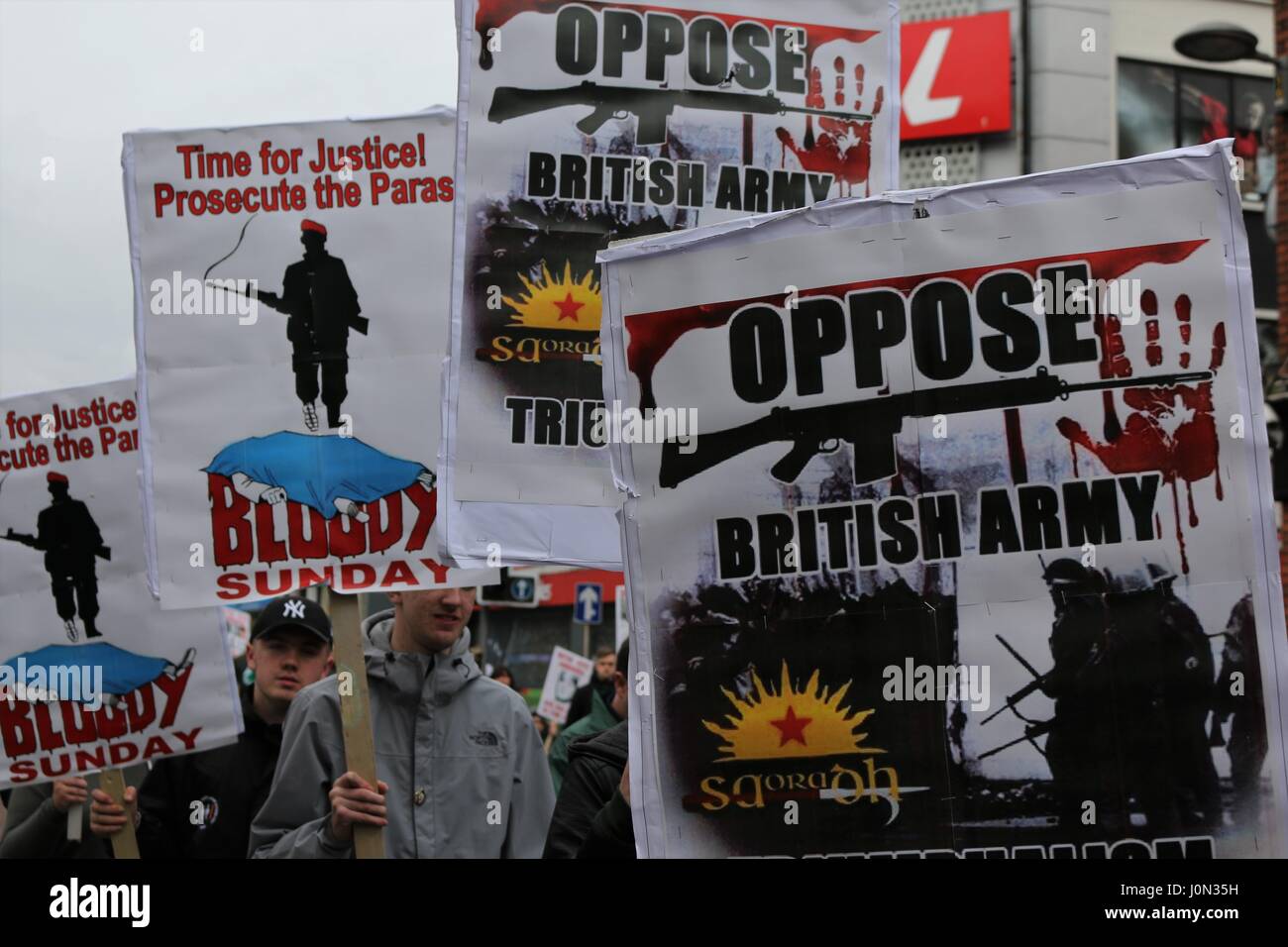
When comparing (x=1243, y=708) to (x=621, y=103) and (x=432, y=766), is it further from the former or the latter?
(x=432, y=766)

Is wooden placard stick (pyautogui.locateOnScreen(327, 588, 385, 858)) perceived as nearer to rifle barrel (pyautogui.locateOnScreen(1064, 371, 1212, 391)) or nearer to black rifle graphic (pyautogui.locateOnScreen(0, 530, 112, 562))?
rifle barrel (pyautogui.locateOnScreen(1064, 371, 1212, 391))

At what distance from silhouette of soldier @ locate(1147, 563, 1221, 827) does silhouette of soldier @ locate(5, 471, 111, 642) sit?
4423 mm

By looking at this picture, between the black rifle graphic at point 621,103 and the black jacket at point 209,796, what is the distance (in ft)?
8.56

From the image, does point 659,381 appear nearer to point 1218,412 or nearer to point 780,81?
point 1218,412

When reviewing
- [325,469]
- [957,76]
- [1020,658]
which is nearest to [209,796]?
[325,469]

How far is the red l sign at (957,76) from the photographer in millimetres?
23297

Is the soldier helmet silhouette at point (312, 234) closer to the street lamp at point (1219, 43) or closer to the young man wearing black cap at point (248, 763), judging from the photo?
the young man wearing black cap at point (248, 763)

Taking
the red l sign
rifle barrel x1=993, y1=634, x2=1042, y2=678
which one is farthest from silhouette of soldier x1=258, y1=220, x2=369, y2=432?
the red l sign

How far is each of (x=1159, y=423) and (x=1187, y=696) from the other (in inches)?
18.1

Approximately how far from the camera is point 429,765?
4.67m

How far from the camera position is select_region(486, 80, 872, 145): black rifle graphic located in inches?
175

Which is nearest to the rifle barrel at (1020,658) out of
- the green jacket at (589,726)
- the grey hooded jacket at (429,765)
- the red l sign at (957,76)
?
the grey hooded jacket at (429,765)

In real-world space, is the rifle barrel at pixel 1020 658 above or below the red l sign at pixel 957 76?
below

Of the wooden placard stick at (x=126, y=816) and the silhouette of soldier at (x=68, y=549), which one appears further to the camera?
the silhouette of soldier at (x=68, y=549)
